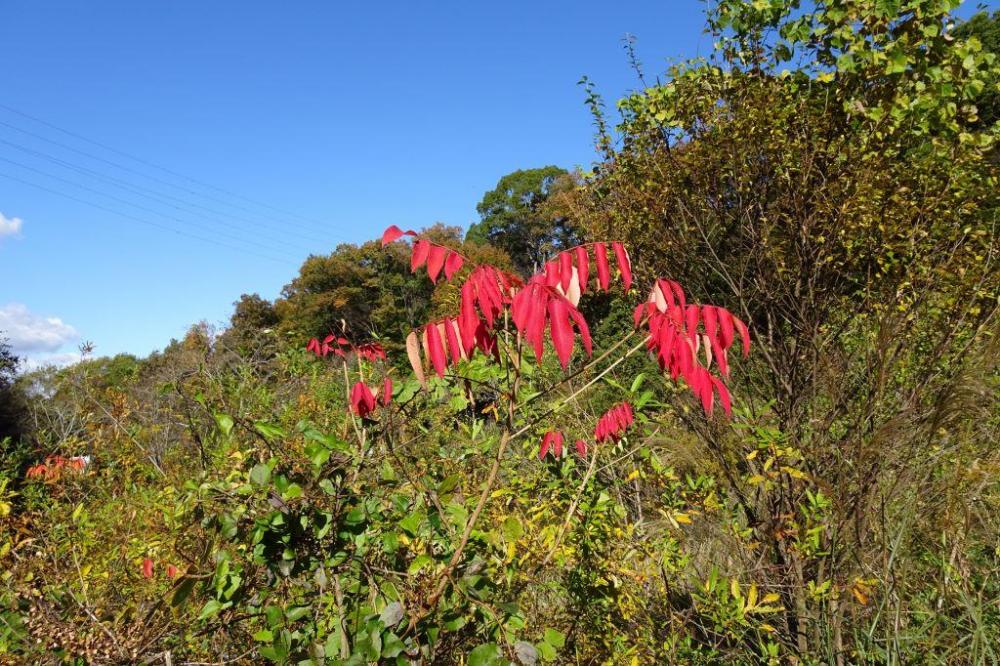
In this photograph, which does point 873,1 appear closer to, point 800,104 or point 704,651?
point 800,104

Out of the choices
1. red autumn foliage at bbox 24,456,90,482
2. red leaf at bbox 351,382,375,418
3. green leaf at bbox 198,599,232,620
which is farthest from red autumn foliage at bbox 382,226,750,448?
red autumn foliage at bbox 24,456,90,482

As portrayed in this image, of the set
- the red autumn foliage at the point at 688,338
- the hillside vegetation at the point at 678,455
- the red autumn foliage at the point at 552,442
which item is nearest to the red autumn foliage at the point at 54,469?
the hillside vegetation at the point at 678,455

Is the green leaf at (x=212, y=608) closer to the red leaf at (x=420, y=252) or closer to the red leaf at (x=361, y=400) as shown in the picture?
the red leaf at (x=361, y=400)

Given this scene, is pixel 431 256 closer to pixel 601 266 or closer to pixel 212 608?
pixel 601 266

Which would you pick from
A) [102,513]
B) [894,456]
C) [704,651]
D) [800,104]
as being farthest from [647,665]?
[102,513]

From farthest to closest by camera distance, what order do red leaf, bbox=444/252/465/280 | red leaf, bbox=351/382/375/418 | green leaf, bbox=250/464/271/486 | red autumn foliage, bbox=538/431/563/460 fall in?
red autumn foliage, bbox=538/431/563/460 < red leaf, bbox=351/382/375/418 < red leaf, bbox=444/252/465/280 < green leaf, bbox=250/464/271/486

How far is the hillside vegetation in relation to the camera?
1.50 m

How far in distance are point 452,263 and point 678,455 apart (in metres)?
2.00

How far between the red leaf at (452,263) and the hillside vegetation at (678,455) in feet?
0.05

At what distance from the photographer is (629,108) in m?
4.09

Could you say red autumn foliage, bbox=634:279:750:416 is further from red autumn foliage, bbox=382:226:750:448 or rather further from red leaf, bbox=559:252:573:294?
red leaf, bbox=559:252:573:294

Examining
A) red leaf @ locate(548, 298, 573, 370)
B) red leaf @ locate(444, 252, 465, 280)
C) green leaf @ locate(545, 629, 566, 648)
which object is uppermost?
red leaf @ locate(444, 252, 465, 280)

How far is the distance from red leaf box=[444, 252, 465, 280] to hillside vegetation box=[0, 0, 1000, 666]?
0.01 metres

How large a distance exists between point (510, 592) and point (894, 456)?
164 cm
